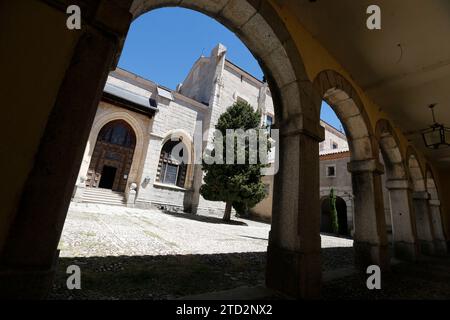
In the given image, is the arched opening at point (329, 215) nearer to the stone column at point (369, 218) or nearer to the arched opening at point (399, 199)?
the arched opening at point (399, 199)

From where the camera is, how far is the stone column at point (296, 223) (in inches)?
97.2

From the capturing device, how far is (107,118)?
41.3 ft

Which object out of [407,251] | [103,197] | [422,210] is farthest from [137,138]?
[422,210]

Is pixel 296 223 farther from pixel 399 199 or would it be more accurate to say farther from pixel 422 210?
pixel 422 210

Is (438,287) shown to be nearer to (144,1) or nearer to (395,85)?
(395,85)

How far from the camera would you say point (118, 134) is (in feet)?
45.8

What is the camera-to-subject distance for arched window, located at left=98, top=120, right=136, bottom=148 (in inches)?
528

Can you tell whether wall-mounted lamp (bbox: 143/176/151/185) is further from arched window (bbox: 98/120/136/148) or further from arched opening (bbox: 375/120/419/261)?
arched opening (bbox: 375/120/419/261)

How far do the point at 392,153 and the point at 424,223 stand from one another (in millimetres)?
3801

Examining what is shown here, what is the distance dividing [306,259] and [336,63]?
349 cm

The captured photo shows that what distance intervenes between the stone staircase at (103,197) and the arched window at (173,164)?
244 centimetres

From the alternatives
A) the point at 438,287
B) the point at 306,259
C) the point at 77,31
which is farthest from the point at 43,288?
the point at 438,287

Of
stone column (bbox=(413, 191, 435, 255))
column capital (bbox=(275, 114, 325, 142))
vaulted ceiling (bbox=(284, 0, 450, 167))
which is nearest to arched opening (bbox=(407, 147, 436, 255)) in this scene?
stone column (bbox=(413, 191, 435, 255))

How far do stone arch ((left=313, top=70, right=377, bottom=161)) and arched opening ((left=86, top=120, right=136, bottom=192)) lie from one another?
40.7ft
